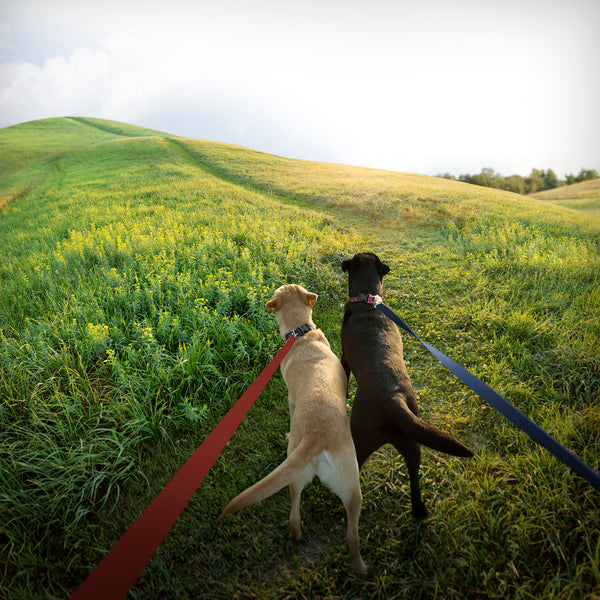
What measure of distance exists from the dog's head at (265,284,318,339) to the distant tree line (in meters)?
46.3

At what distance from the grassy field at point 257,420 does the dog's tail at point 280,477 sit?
86 cm

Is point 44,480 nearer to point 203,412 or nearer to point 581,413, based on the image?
point 203,412

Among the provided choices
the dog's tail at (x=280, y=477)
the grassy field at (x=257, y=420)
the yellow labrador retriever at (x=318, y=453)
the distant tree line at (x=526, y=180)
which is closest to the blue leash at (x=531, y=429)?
the grassy field at (x=257, y=420)

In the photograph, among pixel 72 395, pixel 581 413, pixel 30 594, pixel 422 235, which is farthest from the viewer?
pixel 422 235

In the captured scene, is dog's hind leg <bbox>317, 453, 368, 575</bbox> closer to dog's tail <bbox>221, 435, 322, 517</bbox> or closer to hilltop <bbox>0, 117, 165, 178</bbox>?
dog's tail <bbox>221, 435, 322, 517</bbox>

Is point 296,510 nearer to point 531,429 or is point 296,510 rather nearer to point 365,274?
point 531,429

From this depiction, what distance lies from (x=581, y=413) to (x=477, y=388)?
161 centimetres

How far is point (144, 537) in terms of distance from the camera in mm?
1189

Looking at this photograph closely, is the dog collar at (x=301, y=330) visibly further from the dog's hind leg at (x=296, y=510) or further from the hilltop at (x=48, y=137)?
the hilltop at (x=48, y=137)

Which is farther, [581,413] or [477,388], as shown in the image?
[581,413]

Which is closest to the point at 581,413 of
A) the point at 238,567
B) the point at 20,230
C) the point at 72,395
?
the point at 238,567

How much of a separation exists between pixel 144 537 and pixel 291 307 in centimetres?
237

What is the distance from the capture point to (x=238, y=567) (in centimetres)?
201

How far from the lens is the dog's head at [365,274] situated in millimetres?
3611
